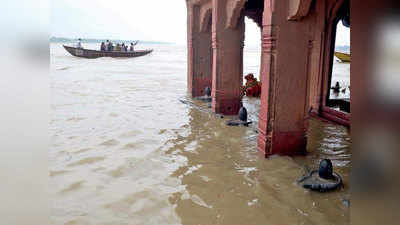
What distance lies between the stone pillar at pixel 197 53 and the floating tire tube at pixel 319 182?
6831 mm

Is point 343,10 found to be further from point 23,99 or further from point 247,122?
point 23,99

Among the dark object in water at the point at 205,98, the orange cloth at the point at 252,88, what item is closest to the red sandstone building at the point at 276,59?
the dark object in water at the point at 205,98

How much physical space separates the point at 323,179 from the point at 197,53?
7.01 meters

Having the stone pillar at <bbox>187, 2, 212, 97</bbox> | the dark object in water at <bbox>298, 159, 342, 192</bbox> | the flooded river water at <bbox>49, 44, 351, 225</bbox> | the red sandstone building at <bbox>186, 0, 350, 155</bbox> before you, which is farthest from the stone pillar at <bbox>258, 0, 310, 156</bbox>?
the stone pillar at <bbox>187, 2, 212, 97</bbox>

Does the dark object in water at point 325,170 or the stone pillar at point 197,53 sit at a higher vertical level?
the stone pillar at point 197,53

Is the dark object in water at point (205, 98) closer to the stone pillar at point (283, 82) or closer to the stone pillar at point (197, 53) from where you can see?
the stone pillar at point (197, 53)

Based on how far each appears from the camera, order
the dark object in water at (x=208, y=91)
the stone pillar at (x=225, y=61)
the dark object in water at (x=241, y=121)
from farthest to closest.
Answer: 1. the dark object in water at (x=208, y=91)
2. the stone pillar at (x=225, y=61)
3. the dark object in water at (x=241, y=121)

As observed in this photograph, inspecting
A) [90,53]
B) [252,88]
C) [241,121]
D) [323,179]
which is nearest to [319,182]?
[323,179]

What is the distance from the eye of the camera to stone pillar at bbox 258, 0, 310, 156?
4.65m

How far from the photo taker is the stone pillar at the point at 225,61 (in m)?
7.29

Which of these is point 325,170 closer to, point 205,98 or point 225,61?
point 225,61

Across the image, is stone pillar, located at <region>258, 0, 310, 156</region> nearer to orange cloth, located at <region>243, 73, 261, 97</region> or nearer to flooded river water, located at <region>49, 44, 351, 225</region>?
flooded river water, located at <region>49, 44, 351, 225</region>

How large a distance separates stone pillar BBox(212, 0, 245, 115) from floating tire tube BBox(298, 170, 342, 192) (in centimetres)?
397

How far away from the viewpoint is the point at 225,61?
24.8 feet
